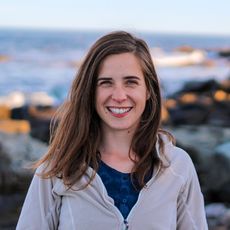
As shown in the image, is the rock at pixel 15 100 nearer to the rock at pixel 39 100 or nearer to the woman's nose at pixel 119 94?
the rock at pixel 39 100

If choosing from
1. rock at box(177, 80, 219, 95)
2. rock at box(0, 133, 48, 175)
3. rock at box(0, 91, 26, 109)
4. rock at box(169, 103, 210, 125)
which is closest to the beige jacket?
rock at box(0, 133, 48, 175)

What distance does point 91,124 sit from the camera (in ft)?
7.29

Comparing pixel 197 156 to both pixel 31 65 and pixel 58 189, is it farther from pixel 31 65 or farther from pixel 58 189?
pixel 31 65

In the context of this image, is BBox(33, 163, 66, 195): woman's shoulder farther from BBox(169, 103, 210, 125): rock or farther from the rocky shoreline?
BBox(169, 103, 210, 125): rock

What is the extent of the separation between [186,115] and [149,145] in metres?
12.5

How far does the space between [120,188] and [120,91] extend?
0.32m

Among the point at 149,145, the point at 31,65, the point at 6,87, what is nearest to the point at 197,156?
the point at 149,145

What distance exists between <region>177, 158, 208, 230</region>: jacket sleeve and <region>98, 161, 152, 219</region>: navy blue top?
18cm

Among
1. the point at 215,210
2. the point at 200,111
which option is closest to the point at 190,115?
the point at 200,111

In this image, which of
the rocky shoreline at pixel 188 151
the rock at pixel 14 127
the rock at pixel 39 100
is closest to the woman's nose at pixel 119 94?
the rocky shoreline at pixel 188 151

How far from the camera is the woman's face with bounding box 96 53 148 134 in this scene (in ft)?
6.97

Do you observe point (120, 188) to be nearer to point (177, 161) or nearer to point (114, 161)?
point (114, 161)

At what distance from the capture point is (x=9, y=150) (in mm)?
7910

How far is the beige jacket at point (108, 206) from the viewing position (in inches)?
80.1
